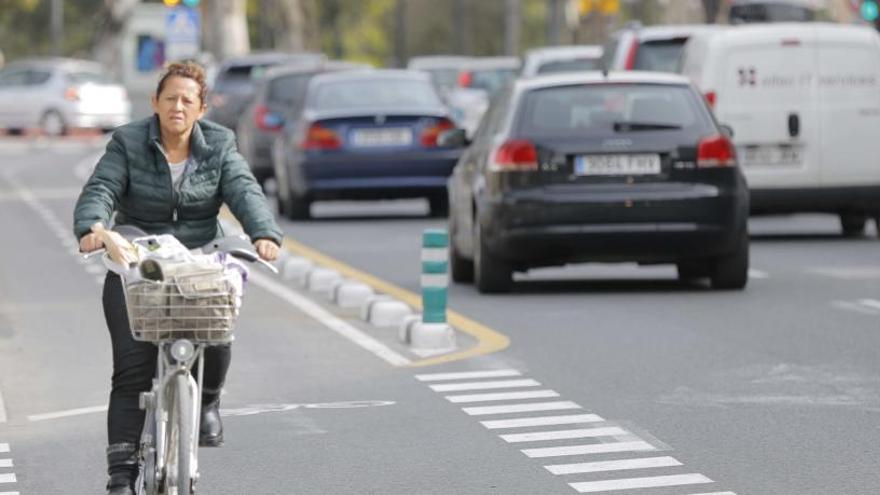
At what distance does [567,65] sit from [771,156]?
10.5 metres

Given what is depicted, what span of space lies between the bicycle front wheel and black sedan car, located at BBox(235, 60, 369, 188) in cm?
2373

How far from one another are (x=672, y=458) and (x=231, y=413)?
2329 millimetres

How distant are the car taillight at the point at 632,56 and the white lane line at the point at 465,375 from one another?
44.9ft

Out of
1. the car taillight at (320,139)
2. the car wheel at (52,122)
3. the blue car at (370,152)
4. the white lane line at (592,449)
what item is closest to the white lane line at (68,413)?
the white lane line at (592,449)

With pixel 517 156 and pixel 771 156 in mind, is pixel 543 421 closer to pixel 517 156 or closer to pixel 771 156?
pixel 517 156

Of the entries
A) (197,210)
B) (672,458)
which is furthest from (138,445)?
(672,458)

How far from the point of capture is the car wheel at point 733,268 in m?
16.4

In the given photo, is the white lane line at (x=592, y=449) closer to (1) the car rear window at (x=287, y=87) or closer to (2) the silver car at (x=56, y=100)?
(1) the car rear window at (x=287, y=87)

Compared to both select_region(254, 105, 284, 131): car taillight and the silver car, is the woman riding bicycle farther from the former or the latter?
the silver car

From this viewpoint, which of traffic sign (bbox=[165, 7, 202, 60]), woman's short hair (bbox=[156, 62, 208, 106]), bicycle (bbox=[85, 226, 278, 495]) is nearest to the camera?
bicycle (bbox=[85, 226, 278, 495])

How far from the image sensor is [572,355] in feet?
41.9

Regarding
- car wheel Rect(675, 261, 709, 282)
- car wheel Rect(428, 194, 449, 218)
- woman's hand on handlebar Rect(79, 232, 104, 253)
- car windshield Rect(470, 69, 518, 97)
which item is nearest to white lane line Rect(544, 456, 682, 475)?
woman's hand on handlebar Rect(79, 232, 104, 253)

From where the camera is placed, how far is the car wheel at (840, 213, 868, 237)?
74.6 ft

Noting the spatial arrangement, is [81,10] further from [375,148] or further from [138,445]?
[138,445]
